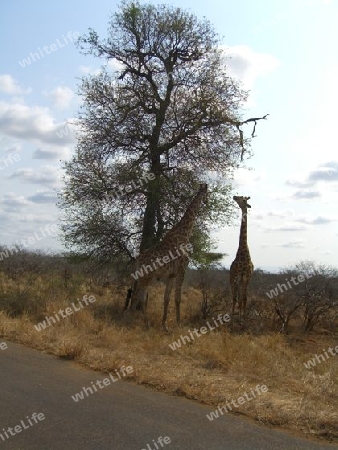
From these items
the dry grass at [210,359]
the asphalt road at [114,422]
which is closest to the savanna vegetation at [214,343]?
the dry grass at [210,359]

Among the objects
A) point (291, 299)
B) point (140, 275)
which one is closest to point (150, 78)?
point (140, 275)

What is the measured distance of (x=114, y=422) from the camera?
5188 mm

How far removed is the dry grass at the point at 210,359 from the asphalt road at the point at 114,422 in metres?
0.41

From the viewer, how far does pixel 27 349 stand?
27.7ft

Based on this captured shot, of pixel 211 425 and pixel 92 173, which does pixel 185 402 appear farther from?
pixel 92 173

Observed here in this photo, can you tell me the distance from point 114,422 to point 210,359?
3.60 meters

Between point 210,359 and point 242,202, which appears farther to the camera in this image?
point 242,202

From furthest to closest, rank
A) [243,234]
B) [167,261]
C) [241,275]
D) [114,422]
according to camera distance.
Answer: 1. [243,234]
2. [241,275]
3. [167,261]
4. [114,422]

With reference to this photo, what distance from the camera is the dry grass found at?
599 centimetres

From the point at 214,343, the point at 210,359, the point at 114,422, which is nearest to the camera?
the point at 114,422

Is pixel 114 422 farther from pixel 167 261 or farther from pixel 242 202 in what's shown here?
pixel 242 202

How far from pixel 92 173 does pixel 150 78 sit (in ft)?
10.9

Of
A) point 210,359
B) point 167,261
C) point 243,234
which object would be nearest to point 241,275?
point 243,234

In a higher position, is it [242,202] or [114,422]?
[242,202]
